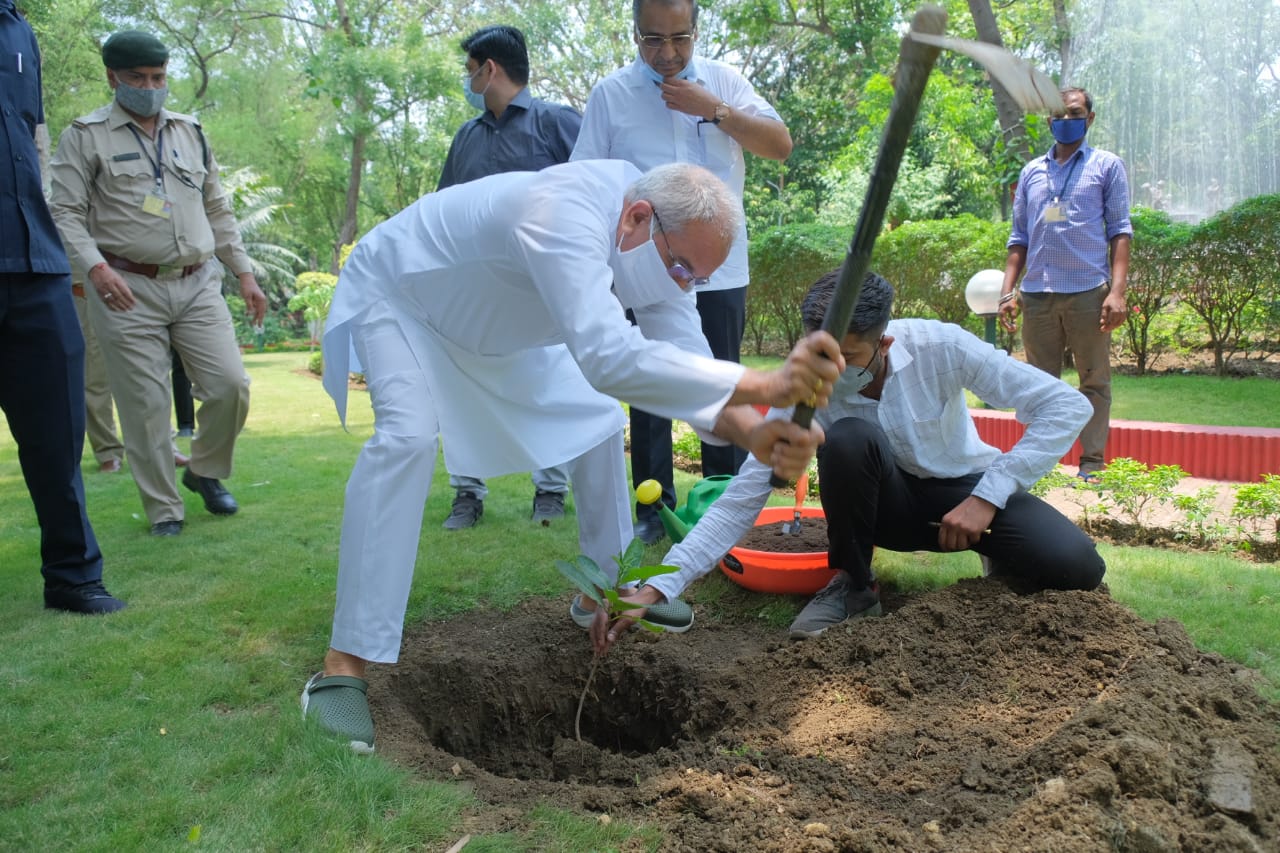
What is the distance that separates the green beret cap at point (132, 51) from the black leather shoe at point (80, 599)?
93.5 inches

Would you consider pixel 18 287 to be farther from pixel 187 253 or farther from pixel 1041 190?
pixel 1041 190

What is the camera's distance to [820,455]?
3.31 m

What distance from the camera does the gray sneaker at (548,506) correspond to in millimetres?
4961

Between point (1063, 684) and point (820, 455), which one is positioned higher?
point (820, 455)

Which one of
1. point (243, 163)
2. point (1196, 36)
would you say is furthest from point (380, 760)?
point (243, 163)

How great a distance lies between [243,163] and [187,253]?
97.5 ft

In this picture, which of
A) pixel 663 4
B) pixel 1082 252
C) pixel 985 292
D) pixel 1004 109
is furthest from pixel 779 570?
pixel 1004 109

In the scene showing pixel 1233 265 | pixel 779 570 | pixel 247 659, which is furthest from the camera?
pixel 1233 265

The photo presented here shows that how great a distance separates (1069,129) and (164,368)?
16.1 feet

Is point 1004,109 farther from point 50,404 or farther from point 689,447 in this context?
point 50,404

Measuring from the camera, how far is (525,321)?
3039mm

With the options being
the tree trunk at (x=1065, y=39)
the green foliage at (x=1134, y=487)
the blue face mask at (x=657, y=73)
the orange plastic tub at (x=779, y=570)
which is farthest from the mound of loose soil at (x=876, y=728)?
the tree trunk at (x=1065, y=39)

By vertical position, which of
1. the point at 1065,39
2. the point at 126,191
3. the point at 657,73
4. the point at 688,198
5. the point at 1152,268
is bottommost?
the point at 1152,268

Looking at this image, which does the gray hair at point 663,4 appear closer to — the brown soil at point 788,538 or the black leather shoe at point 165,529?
the brown soil at point 788,538
